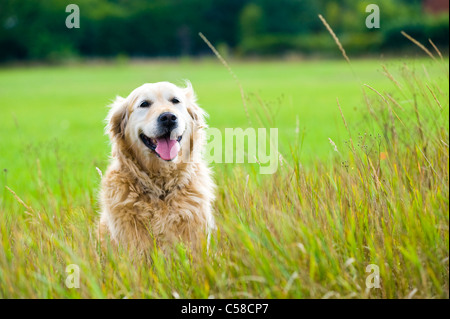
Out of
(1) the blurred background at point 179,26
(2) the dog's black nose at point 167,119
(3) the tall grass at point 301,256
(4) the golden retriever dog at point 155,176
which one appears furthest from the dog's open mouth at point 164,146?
(1) the blurred background at point 179,26

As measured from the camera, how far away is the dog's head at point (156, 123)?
Result: 3.67 m

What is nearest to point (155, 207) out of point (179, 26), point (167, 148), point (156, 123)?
point (167, 148)

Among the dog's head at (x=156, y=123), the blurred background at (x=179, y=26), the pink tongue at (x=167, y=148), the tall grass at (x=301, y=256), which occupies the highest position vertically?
the blurred background at (x=179, y=26)

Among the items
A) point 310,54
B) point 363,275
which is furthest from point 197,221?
point 310,54

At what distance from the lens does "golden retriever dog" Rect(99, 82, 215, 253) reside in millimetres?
3623

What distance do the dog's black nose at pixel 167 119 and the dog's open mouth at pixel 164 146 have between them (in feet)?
0.34

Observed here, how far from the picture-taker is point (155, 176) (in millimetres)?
3863

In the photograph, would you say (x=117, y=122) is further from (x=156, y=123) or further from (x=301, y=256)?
(x=301, y=256)

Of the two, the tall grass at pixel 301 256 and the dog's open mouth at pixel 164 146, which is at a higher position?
the dog's open mouth at pixel 164 146

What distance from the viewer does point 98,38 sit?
193 feet

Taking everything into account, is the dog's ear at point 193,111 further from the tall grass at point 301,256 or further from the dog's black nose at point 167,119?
the tall grass at point 301,256

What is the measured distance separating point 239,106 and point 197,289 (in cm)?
1554

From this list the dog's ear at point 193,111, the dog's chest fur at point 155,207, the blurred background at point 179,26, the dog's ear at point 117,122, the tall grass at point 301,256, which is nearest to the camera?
the tall grass at point 301,256

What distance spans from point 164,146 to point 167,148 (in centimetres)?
3
